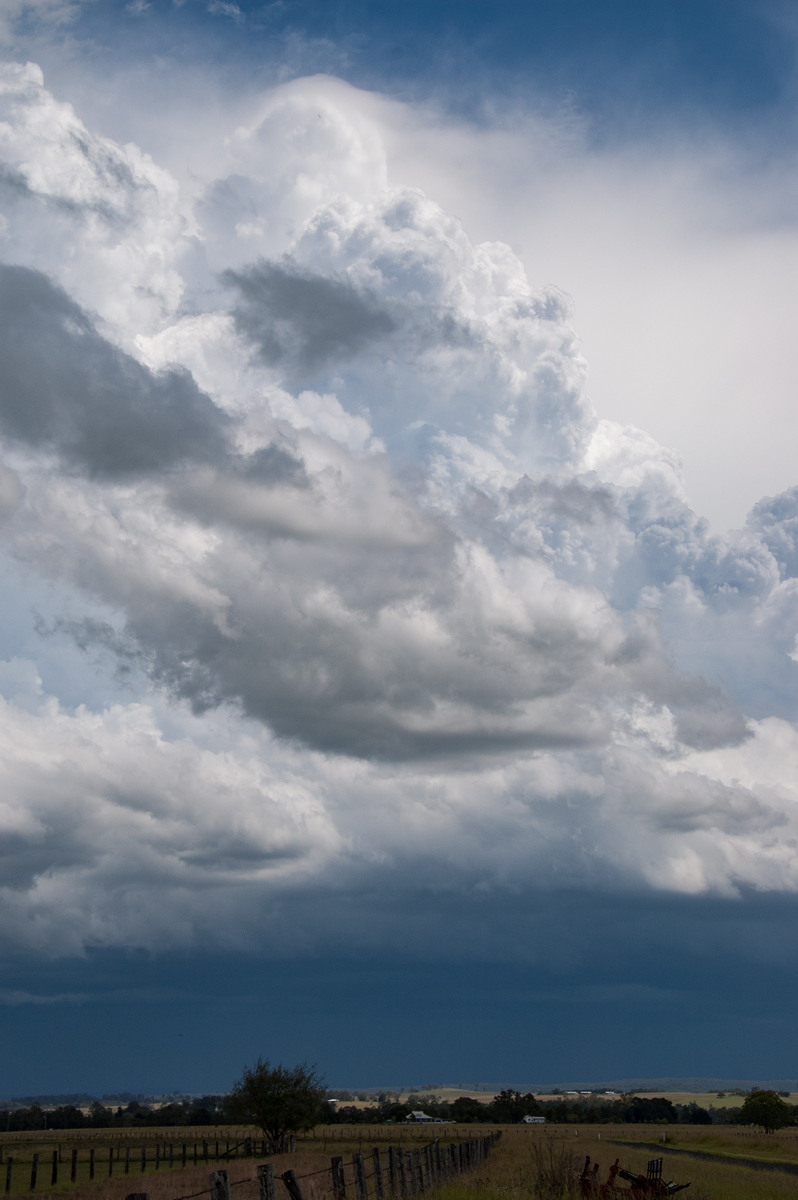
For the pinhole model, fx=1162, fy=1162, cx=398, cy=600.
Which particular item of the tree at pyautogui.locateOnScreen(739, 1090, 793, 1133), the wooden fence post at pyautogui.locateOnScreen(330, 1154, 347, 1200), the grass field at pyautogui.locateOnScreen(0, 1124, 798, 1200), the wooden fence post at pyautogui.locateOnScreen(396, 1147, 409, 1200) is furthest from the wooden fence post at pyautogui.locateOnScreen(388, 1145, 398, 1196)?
the tree at pyautogui.locateOnScreen(739, 1090, 793, 1133)

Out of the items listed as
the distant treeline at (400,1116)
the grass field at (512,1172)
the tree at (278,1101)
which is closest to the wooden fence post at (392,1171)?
the grass field at (512,1172)

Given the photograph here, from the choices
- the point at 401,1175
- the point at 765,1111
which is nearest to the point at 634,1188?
the point at 401,1175

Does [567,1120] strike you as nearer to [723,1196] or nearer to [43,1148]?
[43,1148]

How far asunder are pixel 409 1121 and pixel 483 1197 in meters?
158

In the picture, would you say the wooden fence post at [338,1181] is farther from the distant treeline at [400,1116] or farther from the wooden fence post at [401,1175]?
the distant treeline at [400,1116]

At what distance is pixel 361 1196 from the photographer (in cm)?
2109

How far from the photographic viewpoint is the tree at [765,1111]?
414ft

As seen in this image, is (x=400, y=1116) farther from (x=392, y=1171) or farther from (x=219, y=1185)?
(x=219, y=1185)

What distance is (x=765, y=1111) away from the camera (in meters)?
127

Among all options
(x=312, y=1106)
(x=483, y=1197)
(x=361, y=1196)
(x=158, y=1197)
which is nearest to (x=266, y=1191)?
(x=361, y=1196)

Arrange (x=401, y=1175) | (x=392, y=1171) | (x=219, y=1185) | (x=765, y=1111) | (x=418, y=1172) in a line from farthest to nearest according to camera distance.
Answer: (x=765, y=1111), (x=418, y=1172), (x=401, y=1175), (x=392, y=1171), (x=219, y=1185)

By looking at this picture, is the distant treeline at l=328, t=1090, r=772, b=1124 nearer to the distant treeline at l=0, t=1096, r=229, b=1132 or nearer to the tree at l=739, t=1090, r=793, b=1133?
the distant treeline at l=0, t=1096, r=229, b=1132

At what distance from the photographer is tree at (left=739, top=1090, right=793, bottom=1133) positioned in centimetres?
12607

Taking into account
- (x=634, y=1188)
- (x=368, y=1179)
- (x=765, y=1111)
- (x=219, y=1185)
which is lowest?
(x=765, y=1111)
